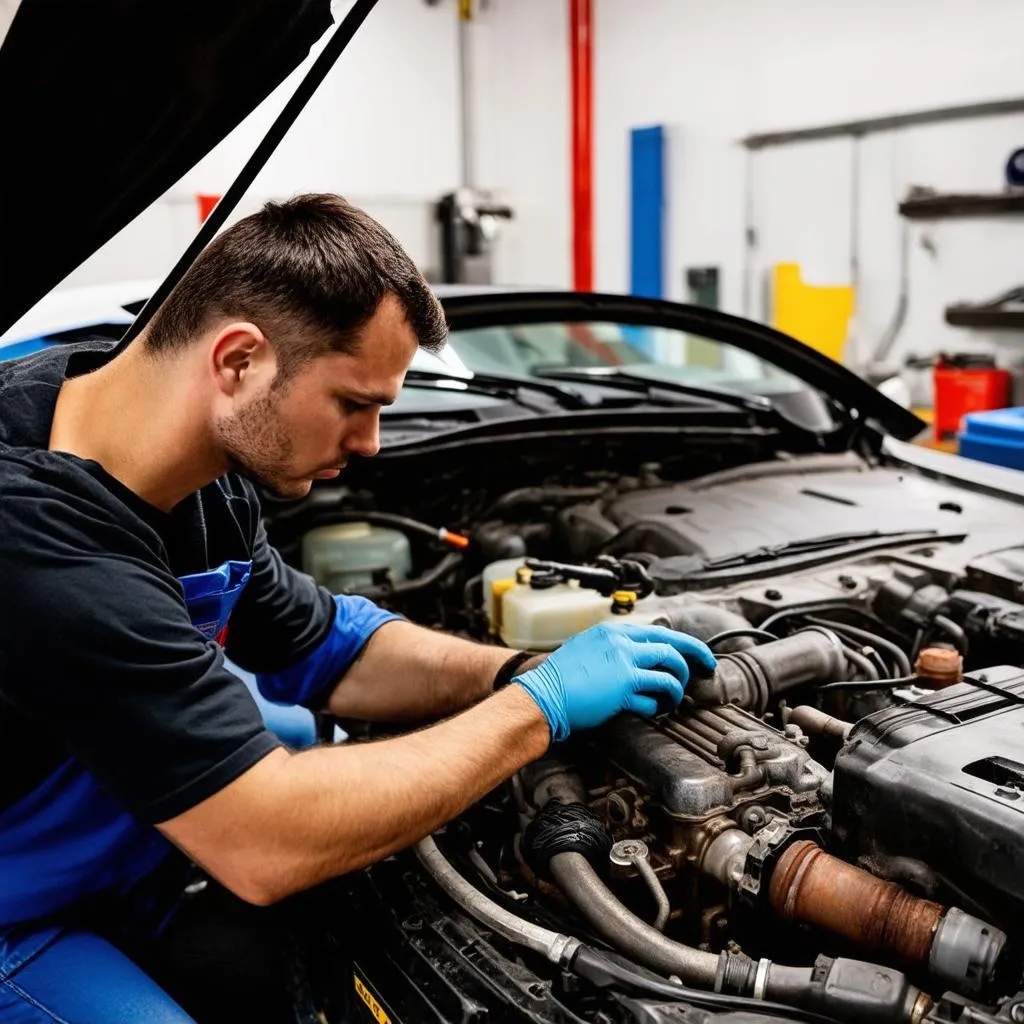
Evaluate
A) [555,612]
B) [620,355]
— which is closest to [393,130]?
[620,355]

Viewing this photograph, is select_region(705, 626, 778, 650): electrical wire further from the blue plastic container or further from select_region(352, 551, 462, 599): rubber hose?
the blue plastic container

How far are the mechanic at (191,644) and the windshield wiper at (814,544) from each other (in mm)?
527

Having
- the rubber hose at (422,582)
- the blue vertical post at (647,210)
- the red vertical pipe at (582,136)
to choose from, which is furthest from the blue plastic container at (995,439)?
the red vertical pipe at (582,136)

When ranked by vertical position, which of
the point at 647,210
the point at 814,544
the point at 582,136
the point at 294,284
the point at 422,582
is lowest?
the point at 422,582

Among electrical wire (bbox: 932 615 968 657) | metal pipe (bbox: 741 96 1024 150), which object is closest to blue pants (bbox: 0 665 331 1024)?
electrical wire (bbox: 932 615 968 657)

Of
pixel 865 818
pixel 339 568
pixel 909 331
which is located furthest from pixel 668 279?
pixel 865 818

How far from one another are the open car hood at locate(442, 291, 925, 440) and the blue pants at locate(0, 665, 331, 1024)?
57.0 inches

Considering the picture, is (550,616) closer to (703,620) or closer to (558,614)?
(558,614)

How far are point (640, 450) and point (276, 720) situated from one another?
3.58 ft

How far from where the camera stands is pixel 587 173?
6777 millimetres

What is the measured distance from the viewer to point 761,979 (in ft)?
3.42

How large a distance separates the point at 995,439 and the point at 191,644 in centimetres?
269

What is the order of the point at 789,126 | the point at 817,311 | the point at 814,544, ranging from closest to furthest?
the point at 814,544
the point at 817,311
the point at 789,126

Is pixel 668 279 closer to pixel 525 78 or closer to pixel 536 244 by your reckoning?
pixel 536 244
